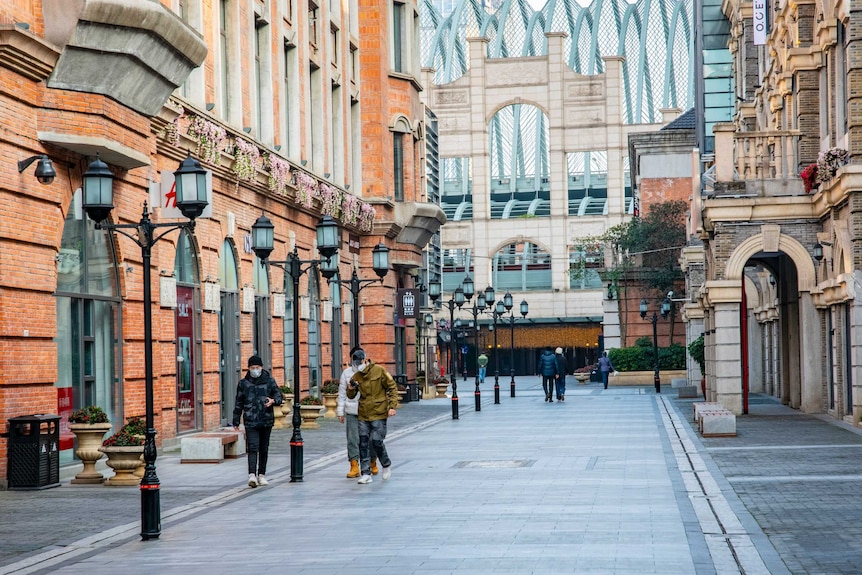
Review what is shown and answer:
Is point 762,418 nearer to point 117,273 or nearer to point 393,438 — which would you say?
point 393,438

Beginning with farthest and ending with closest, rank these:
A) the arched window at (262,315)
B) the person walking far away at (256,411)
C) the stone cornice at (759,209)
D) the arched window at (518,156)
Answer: the arched window at (518,156) → the arched window at (262,315) → the stone cornice at (759,209) → the person walking far away at (256,411)

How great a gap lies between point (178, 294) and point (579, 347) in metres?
67.4

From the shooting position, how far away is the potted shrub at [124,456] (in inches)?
717

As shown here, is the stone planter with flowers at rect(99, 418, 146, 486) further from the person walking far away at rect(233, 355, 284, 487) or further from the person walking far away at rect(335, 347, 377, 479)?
the person walking far away at rect(335, 347, 377, 479)

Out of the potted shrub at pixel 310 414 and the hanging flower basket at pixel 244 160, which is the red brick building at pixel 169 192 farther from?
the potted shrub at pixel 310 414

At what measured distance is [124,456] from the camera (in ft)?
59.8

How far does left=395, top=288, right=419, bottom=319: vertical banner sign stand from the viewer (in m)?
46.5

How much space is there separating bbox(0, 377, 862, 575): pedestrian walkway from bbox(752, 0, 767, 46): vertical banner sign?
17801 mm

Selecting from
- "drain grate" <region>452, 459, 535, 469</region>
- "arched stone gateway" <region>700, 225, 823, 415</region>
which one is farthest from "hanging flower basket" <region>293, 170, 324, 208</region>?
"drain grate" <region>452, 459, 535, 469</region>

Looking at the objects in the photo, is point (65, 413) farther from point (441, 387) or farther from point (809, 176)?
point (441, 387)

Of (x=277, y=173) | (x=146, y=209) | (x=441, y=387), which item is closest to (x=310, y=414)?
(x=277, y=173)

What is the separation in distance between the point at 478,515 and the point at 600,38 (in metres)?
101

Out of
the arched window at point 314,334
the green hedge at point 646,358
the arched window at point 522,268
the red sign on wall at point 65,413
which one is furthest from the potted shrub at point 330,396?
the arched window at point 522,268

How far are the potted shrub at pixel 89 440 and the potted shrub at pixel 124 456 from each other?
30 cm
